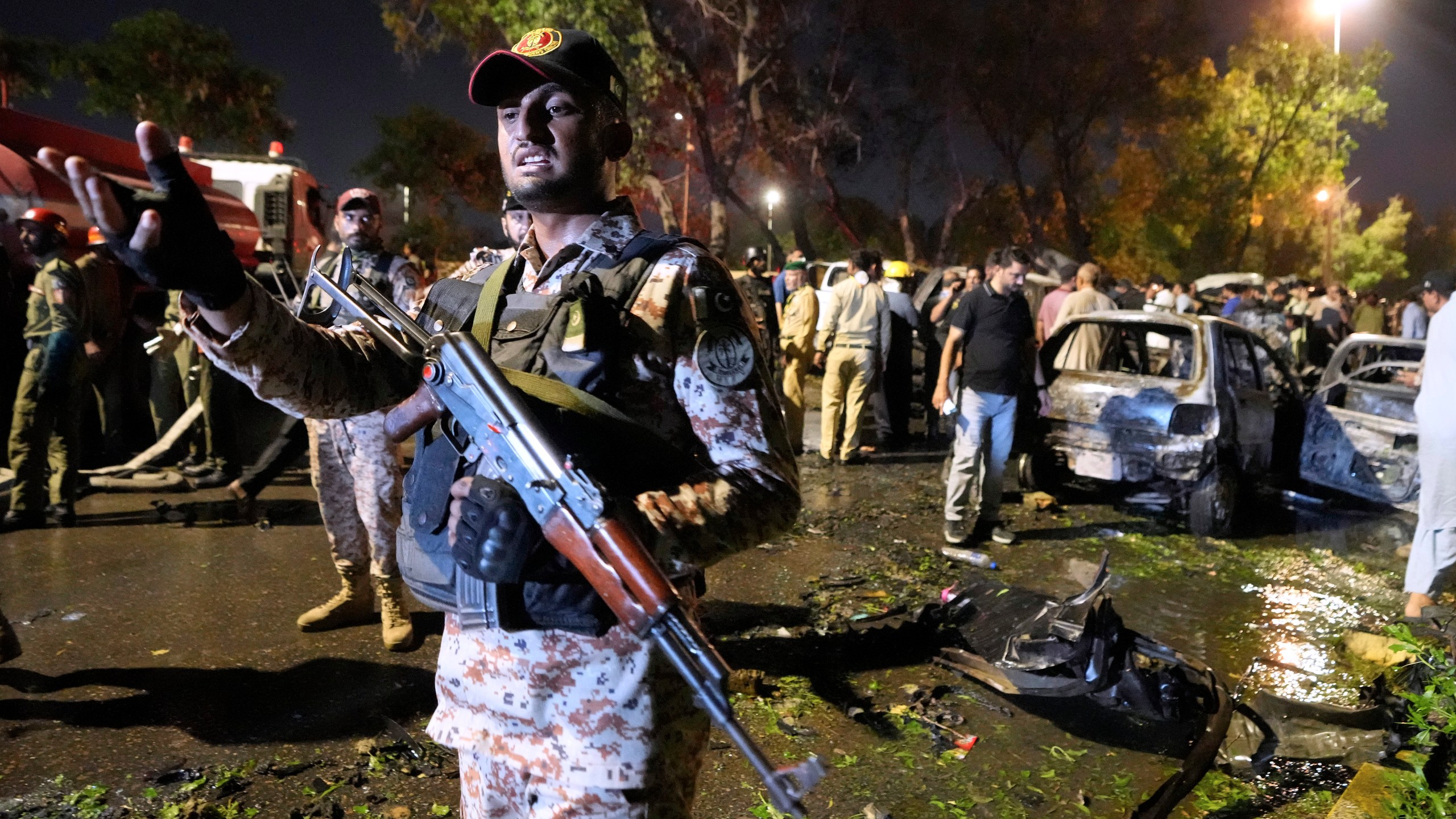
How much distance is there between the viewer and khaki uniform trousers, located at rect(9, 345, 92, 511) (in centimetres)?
572

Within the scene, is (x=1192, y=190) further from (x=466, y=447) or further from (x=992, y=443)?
(x=466, y=447)

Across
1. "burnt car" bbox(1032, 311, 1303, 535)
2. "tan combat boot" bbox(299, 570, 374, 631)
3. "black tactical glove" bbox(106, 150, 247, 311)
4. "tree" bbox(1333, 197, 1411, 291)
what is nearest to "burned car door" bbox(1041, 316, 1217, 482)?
"burnt car" bbox(1032, 311, 1303, 535)

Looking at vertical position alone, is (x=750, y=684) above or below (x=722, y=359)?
below

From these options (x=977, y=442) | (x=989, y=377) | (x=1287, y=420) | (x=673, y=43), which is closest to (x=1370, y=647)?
(x=977, y=442)

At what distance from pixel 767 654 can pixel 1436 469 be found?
352 cm

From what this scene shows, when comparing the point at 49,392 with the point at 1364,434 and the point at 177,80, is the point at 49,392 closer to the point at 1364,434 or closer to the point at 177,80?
the point at 1364,434

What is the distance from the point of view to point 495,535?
138 centimetres

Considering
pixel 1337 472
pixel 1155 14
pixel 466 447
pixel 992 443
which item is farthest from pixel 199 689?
pixel 1155 14

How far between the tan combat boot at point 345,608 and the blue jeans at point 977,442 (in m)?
3.93

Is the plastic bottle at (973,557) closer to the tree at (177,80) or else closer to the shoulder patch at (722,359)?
the shoulder patch at (722,359)

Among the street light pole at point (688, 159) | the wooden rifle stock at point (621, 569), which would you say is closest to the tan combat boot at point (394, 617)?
the wooden rifle stock at point (621, 569)

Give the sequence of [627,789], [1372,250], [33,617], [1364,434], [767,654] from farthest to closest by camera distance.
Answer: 1. [1372,250]
2. [1364,434]
3. [33,617]
4. [767,654]
5. [627,789]

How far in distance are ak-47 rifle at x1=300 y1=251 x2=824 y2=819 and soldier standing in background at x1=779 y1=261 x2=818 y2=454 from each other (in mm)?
7489

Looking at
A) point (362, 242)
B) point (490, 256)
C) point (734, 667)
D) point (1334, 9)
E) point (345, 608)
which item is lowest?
point (734, 667)
